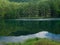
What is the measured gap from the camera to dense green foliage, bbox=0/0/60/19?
21.8 m

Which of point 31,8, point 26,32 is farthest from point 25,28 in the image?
point 31,8

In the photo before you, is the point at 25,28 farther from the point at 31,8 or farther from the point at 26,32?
the point at 31,8

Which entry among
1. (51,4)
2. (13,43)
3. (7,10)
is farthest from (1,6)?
(13,43)

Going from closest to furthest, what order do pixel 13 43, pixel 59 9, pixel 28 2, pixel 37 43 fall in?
pixel 37 43 → pixel 13 43 → pixel 59 9 → pixel 28 2

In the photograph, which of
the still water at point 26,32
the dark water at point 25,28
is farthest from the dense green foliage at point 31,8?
the still water at point 26,32

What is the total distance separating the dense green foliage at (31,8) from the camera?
71.4ft

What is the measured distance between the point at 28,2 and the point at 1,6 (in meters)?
3.98

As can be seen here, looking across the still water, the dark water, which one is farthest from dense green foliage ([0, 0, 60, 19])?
the still water

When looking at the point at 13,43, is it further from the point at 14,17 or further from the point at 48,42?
the point at 14,17

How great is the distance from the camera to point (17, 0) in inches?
960

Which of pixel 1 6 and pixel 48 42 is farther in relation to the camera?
pixel 1 6

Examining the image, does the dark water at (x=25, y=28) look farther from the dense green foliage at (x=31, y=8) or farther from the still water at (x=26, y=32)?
the dense green foliage at (x=31, y=8)

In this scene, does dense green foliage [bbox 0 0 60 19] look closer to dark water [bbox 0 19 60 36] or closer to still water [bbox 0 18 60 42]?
dark water [bbox 0 19 60 36]

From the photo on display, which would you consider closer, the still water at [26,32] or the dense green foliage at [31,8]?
the still water at [26,32]
